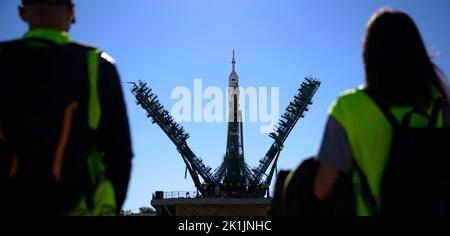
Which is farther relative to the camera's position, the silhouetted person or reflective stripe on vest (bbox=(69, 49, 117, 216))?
reflective stripe on vest (bbox=(69, 49, 117, 216))

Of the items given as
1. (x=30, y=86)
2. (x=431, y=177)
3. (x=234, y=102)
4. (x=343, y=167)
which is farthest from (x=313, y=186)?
(x=234, y=102)

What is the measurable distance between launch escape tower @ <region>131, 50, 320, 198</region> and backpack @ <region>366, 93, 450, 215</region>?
139ft

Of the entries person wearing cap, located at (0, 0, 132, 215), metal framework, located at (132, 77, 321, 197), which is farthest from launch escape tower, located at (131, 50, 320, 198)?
person wearing cap, located at (0, 0, 132, 215)

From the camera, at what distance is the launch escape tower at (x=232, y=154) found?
46500 millimetres

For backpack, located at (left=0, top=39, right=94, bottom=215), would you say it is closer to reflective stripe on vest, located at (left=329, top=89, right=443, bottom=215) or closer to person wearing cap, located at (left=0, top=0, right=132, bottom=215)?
person wearing cap, located at (left=0, top=0, right=132, bottom=215)

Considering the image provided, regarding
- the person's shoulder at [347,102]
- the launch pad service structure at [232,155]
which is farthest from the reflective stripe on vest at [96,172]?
the launch pad service structure at [232,155]

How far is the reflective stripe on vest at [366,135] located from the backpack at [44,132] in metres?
1.20

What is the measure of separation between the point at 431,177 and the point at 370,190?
0.27 meters

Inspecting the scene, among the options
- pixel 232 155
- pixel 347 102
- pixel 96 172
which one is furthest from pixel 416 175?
pixel 232 155

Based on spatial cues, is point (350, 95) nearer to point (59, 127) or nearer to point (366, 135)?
point (366, 135)

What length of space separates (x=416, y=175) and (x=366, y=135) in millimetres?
278

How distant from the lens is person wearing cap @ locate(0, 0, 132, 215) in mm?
2604

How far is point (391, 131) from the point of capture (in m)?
2.66

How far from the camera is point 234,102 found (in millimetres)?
51312
